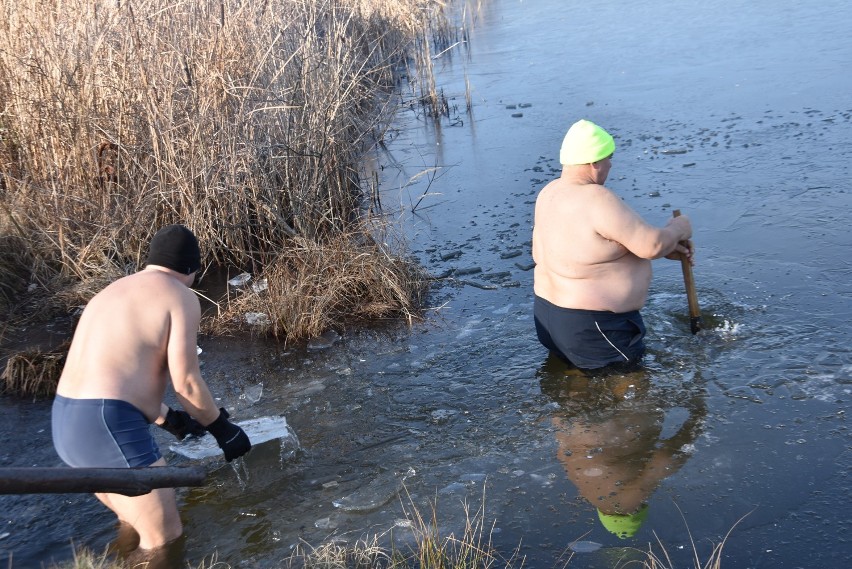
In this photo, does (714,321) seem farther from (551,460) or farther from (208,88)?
(208,88)

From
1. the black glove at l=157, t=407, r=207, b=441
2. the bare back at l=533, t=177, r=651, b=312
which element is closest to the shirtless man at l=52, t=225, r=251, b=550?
the black glove at l=157, t=407, r=207, b=441

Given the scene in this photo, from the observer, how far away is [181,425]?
15.0ft

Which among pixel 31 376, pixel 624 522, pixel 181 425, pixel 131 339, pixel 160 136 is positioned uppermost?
pixel 160 136

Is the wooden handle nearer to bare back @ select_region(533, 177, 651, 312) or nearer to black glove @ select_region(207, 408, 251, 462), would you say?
bare back @ select_region(533, 177, 651, 312)

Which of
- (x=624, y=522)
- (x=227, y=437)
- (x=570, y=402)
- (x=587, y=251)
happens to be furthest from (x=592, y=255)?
(x=227, y=437)

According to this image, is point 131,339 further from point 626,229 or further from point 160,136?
point 160,136

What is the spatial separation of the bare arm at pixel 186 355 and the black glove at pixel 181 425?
16.8 inches

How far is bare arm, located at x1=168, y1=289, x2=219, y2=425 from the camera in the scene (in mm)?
4051

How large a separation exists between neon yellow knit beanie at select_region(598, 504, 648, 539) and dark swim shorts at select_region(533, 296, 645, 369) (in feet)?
4.40

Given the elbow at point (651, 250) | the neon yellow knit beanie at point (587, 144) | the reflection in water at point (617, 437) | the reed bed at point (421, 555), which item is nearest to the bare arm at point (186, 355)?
the reed bed at point (421, 555)

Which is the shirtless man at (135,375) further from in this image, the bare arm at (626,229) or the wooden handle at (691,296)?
the wooden handle at (691,296)

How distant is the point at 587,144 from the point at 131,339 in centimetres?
282

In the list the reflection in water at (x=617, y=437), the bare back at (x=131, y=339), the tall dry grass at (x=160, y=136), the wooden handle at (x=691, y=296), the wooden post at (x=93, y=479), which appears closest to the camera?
the wooden post at (x=93, y=479)

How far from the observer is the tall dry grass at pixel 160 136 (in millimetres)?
7598
